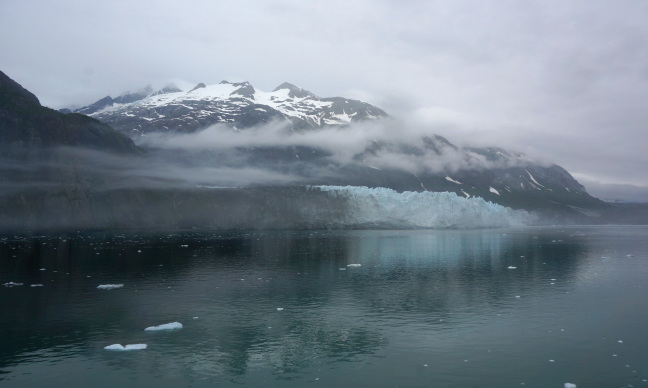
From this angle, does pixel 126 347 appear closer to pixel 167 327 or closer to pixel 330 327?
pixel 167 327

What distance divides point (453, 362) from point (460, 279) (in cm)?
2929

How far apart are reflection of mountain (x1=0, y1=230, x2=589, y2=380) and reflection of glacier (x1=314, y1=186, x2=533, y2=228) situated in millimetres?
86491

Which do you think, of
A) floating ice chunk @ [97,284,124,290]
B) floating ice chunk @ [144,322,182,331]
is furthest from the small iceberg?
floating ice chunk @ [97,284,124,290]

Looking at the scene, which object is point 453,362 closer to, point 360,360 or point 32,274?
point 360,360

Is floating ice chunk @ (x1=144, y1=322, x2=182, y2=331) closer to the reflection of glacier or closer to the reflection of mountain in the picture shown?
the reflection of mountain

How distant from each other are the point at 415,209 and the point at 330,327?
135 m

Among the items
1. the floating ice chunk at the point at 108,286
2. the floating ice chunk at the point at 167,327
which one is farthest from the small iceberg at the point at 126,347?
the floating ice chunk at the point at 108,286

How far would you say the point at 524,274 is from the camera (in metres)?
55.1

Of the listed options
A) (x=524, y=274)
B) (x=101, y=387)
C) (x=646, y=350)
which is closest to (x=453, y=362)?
(x=646, y=350)

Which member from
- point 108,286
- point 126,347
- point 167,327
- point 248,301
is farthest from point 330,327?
point 108,286

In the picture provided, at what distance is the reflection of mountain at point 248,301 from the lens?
26672 mm

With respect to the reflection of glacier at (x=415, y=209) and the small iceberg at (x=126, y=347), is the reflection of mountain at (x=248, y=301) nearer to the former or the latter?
the small iceberg at (x=126, y=347)

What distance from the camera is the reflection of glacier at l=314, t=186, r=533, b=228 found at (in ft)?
529

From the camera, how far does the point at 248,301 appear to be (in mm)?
39688
